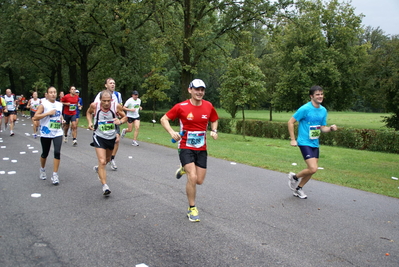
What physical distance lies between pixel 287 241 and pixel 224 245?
806 millimetres

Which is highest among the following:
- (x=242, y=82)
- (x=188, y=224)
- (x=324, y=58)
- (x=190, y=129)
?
(x=324, y=58)

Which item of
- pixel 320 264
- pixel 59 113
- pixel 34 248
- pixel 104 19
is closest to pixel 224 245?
pixel 320 264

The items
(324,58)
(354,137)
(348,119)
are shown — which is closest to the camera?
(354,137)

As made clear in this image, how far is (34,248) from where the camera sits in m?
4.18

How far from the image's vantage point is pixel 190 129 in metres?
5.36

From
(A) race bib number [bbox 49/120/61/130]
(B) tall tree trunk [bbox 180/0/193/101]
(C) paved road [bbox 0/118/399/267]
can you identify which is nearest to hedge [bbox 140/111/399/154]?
(B) tall tree trunk [bbox 180/0/193/101]

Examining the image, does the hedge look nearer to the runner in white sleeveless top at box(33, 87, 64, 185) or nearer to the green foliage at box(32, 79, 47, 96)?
the runner in white sleeveless top at box(33, 87, 64, 185)

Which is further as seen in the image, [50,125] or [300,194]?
[50,125]

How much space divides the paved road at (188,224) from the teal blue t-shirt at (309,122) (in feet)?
3.55

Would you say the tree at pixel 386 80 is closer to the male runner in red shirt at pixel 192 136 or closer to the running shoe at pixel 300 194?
the running shoe at pixel 300 194

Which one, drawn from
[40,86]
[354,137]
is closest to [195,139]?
[354,137]

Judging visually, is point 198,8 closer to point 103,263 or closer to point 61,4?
point 61,4

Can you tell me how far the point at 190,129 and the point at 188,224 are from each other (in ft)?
4.49

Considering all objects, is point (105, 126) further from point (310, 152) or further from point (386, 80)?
point (386, 80)
